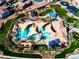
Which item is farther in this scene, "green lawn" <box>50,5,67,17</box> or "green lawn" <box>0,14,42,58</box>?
"green lawn" <box>50,5,67,17</box>

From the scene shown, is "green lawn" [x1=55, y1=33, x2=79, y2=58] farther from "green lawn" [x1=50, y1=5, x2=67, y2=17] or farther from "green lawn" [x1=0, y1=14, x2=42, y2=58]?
"green lawn" [x1=50, y1=5, x2=67, y2=17]

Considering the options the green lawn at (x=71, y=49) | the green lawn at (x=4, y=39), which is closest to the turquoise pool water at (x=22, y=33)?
the green lawn at (x=4, y=39)

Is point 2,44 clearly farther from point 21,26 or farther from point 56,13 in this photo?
point 56,13

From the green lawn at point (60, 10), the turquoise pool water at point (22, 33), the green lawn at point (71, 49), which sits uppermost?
the green lawn at point (60, 10)

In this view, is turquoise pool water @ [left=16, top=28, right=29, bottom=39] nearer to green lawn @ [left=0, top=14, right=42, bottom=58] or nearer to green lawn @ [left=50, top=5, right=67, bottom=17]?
green lawn @ [left=0, top=14, right=42, bottom=58]

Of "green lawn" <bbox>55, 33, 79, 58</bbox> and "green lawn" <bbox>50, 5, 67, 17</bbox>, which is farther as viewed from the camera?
"green lawn" <bbox>50, 5, 67, 17</bbox>

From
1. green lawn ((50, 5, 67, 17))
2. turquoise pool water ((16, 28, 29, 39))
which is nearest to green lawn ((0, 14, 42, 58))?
turquoise pool water ((16, 28, 29, 39))

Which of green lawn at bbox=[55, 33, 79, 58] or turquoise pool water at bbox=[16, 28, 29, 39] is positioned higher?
turquoise pool water at bbox=[16, 28, 29, 39]

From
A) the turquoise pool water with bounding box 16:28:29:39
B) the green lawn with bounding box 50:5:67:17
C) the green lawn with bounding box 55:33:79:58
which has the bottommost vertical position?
the green lawn with bounding box 55:33:79:58

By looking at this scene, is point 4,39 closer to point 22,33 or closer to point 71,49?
point 22,33

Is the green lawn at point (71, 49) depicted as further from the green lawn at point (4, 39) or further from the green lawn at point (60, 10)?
the green lawn at point (60, 10)

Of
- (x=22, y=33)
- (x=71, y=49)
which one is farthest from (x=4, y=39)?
(x=71, y=49)
